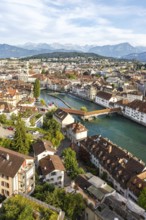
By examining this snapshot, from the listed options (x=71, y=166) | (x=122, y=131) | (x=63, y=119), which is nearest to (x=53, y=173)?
(x=71, y=166)

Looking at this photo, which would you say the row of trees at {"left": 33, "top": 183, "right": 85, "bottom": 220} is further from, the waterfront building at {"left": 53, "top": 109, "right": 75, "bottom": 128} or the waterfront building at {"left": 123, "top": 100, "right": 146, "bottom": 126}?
the waterfront building at {"left": 123, "top": 100, "right": 146, "bottom": 126}

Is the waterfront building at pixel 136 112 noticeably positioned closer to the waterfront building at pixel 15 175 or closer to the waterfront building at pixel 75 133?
the waterfront building at pixel 75 133

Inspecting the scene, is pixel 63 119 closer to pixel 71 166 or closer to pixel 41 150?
pixel 41 150

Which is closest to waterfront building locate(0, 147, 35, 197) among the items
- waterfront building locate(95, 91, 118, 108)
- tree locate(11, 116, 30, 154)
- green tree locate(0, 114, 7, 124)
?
tree locate(11, 116, 30, 154)

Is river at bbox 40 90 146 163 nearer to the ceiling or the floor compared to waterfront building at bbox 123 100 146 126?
nearer to the floor

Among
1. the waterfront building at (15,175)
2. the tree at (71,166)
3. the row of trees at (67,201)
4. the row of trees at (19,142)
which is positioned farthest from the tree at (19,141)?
the row of trees at (67,201)
